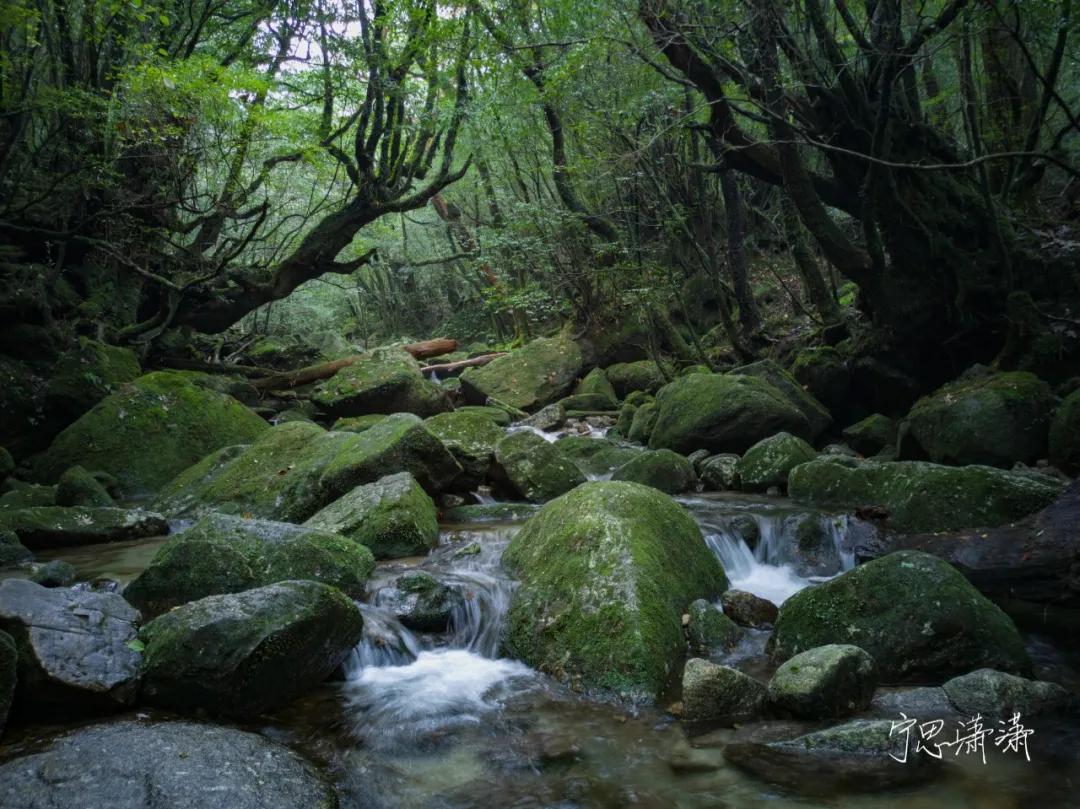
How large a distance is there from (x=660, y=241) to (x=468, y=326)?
15946mm

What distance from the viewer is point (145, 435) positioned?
32.8ft

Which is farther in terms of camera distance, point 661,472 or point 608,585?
point 661,472

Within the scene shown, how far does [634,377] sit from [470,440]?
7654 millimetres

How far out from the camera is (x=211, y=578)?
4.68 meters

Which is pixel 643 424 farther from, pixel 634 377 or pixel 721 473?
pixel 634 377

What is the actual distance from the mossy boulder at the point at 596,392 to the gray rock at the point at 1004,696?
1165 cm

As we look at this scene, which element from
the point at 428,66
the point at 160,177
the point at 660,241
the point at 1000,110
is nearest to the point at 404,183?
the point at 428,66

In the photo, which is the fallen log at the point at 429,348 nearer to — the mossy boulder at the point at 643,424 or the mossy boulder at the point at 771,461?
the mossy boulder at the point at 643,424

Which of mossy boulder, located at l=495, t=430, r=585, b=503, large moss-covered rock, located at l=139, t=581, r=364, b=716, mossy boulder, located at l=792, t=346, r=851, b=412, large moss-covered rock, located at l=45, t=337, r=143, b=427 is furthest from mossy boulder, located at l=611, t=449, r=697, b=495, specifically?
large moss-covered rock, located at l=45, t=337, r=143, b=427

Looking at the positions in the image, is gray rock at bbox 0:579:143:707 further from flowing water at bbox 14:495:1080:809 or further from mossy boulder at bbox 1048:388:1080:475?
mossy boulder at bbox 1048:388:1080:475

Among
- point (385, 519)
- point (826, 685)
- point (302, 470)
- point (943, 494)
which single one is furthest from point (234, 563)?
point (943, 494)

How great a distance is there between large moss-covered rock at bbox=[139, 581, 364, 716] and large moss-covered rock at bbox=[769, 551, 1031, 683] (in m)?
2.77

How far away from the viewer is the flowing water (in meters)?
3.00

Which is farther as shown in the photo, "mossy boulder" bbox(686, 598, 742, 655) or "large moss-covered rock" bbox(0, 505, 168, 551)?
"large moss-covered rock" bbox(0, 505, 168, 551)
